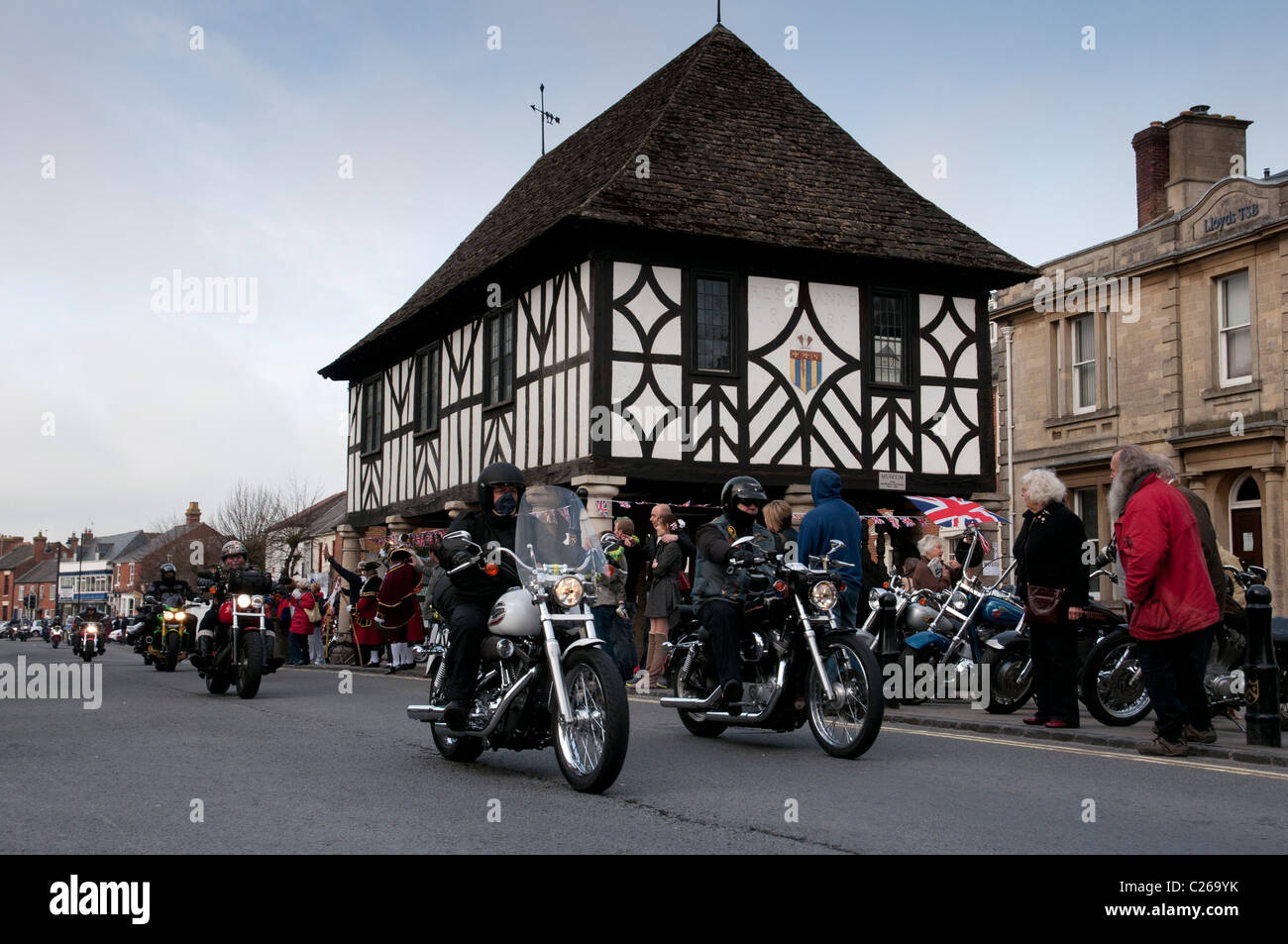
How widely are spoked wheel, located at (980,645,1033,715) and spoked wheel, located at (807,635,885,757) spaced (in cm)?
332

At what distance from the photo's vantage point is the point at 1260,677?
346 inches

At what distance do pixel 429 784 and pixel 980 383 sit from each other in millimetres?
16922

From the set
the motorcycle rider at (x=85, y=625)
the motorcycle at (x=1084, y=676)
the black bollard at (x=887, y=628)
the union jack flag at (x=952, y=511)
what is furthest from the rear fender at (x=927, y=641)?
the motorcycle rider at (x=85, y=625)

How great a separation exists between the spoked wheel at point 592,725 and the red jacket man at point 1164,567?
3872 millimetres

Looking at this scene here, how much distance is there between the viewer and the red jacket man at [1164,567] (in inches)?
330

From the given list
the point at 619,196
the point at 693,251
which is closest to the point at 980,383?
the point at 693,251

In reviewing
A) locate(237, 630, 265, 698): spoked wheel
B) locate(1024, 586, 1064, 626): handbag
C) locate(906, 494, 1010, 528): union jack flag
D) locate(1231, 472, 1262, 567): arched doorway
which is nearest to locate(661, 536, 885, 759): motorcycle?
locate(1024, 586, 1064, 626): handbag

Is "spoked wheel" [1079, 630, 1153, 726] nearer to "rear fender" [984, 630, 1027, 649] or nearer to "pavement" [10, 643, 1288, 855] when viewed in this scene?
"pavement" [10, 643, 1288, 855]

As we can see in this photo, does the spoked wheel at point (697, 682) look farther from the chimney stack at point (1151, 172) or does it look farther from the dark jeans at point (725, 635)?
the chimney stack at point (1151, 172)

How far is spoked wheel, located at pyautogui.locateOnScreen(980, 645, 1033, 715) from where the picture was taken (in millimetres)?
11117

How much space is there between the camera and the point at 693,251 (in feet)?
66.5

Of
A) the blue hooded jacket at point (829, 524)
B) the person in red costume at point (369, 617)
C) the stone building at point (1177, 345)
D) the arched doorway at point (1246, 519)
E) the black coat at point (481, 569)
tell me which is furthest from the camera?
the arched doorway at point (1246, 519)
